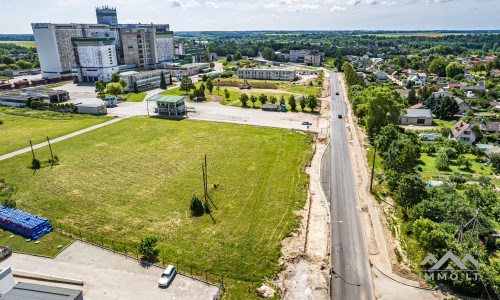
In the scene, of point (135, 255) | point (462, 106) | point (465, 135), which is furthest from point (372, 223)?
point (462, 106)

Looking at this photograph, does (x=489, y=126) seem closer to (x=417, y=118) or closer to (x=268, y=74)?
(x=417, y=118)

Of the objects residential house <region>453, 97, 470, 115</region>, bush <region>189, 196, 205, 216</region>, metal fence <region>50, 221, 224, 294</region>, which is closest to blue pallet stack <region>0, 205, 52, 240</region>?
metal fence <region>50, 221, 224, 294</region>

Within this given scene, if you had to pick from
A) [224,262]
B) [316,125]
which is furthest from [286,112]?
[224,262]

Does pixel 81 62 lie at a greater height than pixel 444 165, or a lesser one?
greater

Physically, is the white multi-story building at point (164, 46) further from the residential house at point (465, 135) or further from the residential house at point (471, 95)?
the residential house at point (465, 135)

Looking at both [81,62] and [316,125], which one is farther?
[81,62]

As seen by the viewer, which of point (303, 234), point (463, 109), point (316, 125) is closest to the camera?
point (303, 234)

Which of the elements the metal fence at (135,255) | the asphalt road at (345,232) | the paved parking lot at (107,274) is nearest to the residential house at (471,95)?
the asphalt road at (345,232)

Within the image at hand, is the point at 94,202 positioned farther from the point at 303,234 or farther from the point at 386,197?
the point at 386,197
